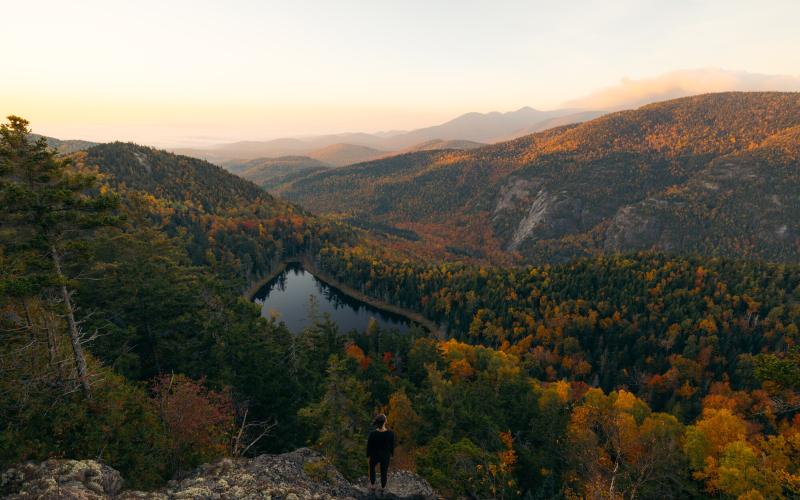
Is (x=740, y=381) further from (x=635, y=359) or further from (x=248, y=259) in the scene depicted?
(x=248, y=259)

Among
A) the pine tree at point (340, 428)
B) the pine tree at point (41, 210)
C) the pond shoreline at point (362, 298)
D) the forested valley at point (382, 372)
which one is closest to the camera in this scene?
the pine tree at point (41, 210)

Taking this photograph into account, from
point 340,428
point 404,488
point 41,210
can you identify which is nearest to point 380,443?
point 404,488

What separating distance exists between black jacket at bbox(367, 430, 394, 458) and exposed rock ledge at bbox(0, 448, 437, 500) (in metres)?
3.56

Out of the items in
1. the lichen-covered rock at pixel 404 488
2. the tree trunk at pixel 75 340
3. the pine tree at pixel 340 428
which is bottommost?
the pine tree at pixel 340 428

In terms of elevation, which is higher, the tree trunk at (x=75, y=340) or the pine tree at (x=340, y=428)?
the tree trunk at (x=75, y=340)

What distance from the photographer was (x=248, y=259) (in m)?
166

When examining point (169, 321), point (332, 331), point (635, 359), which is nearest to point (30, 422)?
point (169, 321)

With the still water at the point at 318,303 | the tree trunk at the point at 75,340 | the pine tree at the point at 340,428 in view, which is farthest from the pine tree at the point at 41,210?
the still water at the point at 318,303

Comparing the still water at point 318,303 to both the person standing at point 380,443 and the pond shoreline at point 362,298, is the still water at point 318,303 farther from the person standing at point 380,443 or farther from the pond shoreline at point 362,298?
the person standing at point 380,443

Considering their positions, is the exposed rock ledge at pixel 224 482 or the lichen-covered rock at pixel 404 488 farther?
the lichen-covered rock at pixel 404 488

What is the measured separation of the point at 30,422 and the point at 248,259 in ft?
514

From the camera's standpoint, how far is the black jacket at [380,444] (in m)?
17.1

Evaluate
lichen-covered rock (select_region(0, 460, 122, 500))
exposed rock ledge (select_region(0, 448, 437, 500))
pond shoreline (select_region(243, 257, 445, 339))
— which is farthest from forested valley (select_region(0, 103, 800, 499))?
pond shoreline (select_region(243, 257, 445, 339))

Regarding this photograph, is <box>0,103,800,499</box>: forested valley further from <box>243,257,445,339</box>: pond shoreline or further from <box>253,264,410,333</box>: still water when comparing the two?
<box>253,264,410,333</box>: still water
